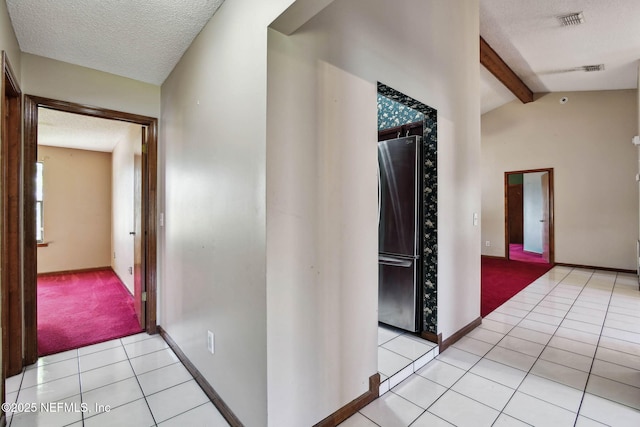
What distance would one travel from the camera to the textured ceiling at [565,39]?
3.22 metres

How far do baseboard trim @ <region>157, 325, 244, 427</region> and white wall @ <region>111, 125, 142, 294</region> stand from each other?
2059 millimetres

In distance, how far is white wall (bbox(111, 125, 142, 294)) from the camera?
4133 mm

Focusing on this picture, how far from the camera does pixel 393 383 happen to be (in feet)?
6.48

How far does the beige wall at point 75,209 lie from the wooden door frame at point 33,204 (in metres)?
3.87

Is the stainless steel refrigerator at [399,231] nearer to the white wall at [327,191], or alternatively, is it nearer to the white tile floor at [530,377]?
the white tile floor at [530,377]

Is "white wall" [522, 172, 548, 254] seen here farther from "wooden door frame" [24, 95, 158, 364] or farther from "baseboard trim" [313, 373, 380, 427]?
"wooden door frame" [24, 95, 158, 364]

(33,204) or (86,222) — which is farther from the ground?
(33,204)

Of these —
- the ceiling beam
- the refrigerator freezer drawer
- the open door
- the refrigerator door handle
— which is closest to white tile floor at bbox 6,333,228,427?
the open door

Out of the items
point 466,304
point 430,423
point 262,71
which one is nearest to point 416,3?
point 262,71

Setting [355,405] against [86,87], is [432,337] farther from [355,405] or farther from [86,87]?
[86,87]

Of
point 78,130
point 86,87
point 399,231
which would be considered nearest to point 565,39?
point 399,231

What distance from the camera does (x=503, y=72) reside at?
484 cm

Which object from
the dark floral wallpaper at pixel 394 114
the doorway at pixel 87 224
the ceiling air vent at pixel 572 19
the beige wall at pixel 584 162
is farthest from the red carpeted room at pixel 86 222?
the beige wall at pixel 584 162

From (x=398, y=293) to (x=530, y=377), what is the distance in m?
1.09
